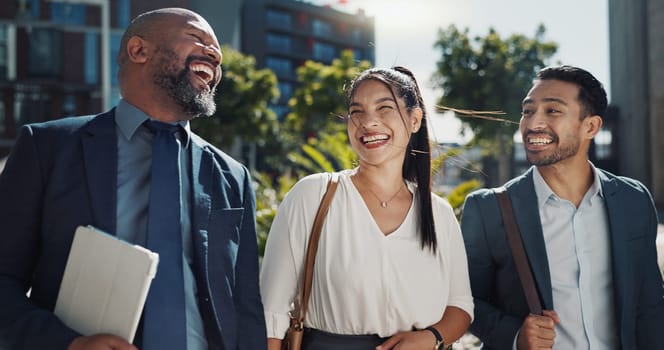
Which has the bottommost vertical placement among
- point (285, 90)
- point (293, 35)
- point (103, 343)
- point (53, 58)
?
point (103, 343)

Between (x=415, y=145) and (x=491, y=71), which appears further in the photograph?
(x=491, y=71)

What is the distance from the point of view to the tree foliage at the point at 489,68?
2248cm

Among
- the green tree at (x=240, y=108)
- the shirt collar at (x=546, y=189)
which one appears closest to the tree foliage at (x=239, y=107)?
the green tree at (x=240, y=108)

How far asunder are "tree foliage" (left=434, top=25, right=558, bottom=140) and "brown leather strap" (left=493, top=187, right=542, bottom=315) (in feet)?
64.1

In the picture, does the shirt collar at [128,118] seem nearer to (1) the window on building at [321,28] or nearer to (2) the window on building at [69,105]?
(2) the window on building at [69,105]

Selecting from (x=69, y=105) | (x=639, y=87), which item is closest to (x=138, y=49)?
(x=639, y=87)

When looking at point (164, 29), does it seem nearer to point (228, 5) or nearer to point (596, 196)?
point (596, 196)

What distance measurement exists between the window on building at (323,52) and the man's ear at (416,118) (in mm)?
68791

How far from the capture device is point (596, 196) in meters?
2.80

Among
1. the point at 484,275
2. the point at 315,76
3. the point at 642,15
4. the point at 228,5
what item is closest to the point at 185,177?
the point at 484,275

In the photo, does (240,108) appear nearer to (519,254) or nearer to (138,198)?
(519,254)

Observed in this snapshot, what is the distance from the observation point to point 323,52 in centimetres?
7156

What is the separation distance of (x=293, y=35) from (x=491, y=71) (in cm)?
4838

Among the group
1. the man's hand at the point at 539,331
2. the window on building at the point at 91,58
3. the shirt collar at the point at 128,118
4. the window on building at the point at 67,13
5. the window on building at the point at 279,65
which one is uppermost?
the window on building at the point at 279,65
